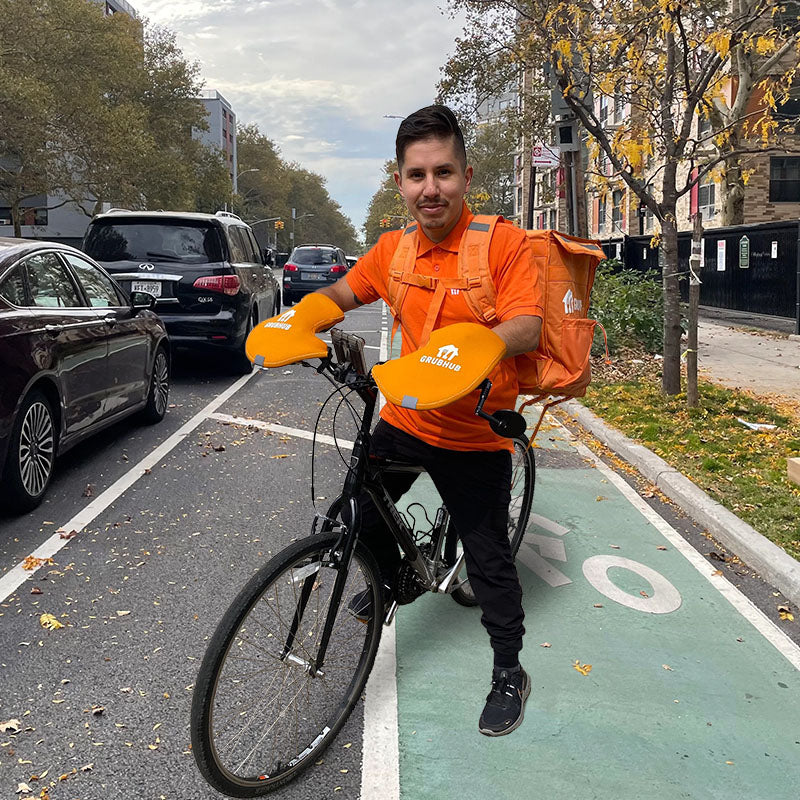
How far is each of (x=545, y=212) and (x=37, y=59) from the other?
1823 inches

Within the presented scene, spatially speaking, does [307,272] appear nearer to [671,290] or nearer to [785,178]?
[671,290]

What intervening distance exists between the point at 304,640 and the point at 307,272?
24902 mm

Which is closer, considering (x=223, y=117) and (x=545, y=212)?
(x=545, y=212)

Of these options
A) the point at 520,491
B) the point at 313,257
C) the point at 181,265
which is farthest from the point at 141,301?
the point at 313,257

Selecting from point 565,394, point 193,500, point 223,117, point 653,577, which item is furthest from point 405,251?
point 223,117

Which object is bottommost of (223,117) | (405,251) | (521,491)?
(521,491)

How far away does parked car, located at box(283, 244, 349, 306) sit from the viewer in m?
27.1

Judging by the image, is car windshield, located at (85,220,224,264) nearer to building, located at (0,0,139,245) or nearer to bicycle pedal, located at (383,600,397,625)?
bicycle pedal, located at (383,600,397,625)

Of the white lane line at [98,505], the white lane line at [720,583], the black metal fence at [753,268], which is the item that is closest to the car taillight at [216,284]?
the white lane line at [98,505]

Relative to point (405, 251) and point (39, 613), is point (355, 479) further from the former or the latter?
point (39, 613)

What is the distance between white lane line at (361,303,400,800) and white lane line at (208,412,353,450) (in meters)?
4.00

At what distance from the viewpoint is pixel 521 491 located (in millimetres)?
4566

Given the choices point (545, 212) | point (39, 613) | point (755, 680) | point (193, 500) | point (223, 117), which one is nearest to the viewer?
point (755, 680)

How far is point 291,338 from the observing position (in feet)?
9.14
